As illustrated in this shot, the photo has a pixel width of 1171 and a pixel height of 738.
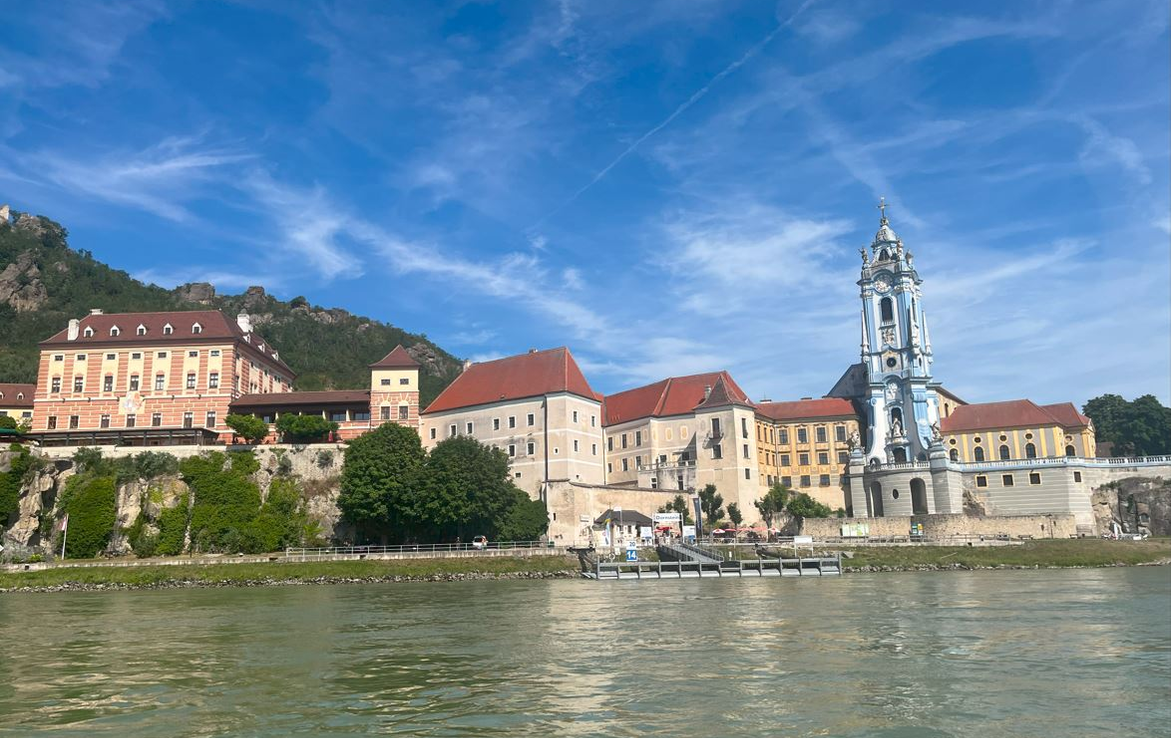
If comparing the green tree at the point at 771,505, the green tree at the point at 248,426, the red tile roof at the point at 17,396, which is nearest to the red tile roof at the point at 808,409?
the green tree at the point at 771,505

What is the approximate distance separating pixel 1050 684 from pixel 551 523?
54635 mm

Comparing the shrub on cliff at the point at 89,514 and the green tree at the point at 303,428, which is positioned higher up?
the green tree at the point at 303,428

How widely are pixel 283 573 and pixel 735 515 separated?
126 feet

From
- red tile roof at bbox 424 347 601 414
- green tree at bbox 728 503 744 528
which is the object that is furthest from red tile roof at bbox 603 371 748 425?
green tree at bbox 728 503 744 528

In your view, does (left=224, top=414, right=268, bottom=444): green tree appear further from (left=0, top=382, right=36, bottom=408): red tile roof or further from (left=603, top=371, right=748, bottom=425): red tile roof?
(left=603, top=371, right=748, bottom=425): red tile roof

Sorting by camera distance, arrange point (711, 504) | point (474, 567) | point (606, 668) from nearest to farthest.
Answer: point (606, 668) → point (474, 567) → point (711, 504)

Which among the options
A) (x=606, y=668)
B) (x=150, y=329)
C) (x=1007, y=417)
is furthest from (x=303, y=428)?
(x=1007, y=417)

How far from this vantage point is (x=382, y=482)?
192ft

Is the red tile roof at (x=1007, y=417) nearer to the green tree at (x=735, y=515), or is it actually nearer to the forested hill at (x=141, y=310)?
the green tree at (x=735, y=515)

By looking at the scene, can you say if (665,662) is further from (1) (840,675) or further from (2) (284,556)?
(2) (284,556)

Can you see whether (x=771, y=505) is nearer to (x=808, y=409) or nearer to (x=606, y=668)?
(x=808, y=409)

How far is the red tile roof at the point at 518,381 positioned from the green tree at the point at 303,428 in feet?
46.4

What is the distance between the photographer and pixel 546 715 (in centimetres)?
1412

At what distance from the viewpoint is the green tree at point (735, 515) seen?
74625 millimetres
